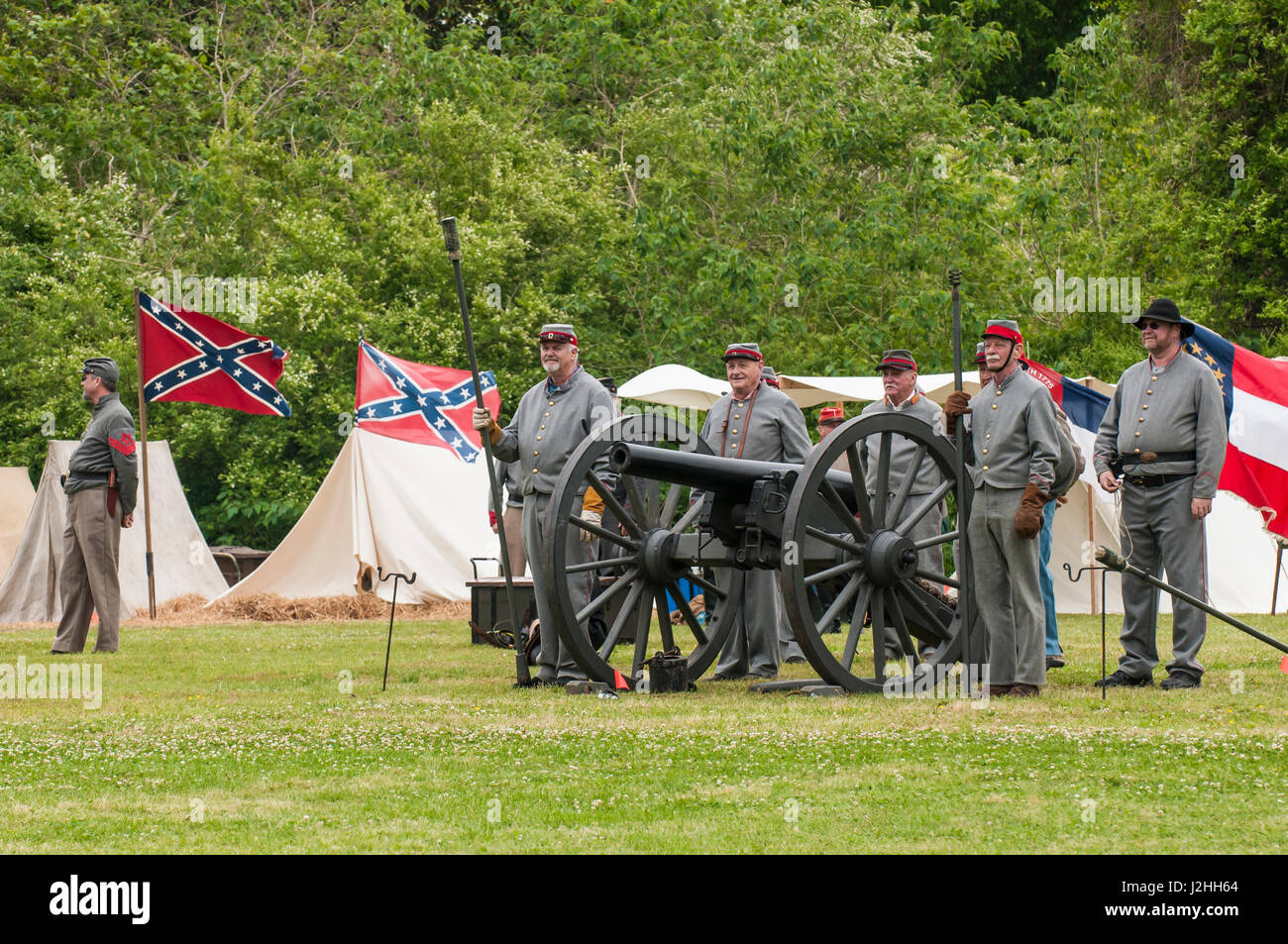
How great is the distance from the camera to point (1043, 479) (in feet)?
25.9

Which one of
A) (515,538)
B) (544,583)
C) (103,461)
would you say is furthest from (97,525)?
(544,583)

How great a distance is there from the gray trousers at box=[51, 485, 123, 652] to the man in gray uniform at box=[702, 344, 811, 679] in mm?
4619

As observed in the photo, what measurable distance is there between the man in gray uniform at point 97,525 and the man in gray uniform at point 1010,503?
6.08 meters

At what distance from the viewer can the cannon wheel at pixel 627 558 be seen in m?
7.73

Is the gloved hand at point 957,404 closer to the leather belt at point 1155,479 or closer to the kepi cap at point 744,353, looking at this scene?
the leather belt at point 1155,479

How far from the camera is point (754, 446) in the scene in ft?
29.6

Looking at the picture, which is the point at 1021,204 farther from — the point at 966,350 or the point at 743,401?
the point at 743,401

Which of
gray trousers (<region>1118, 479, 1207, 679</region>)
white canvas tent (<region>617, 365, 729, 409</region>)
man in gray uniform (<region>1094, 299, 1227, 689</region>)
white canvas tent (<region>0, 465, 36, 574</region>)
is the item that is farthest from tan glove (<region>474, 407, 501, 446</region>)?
white canvas tent (<region>0, 465, 36, 574</region>)

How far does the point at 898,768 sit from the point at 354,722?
2533 mm

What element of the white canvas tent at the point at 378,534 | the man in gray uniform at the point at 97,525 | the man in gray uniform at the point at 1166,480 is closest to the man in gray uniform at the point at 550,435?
the man in gray uniform at the point at 1166,480

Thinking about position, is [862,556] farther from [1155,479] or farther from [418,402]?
[418,402]

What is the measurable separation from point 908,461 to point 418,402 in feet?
25.0

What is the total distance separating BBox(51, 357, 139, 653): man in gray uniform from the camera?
37.0 feet

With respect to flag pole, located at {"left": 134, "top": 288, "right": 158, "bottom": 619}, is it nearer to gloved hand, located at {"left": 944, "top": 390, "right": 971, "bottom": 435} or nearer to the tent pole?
gloved hand, located at {"left": 944, "top": 390, "right": 971, "bottom": 435}
